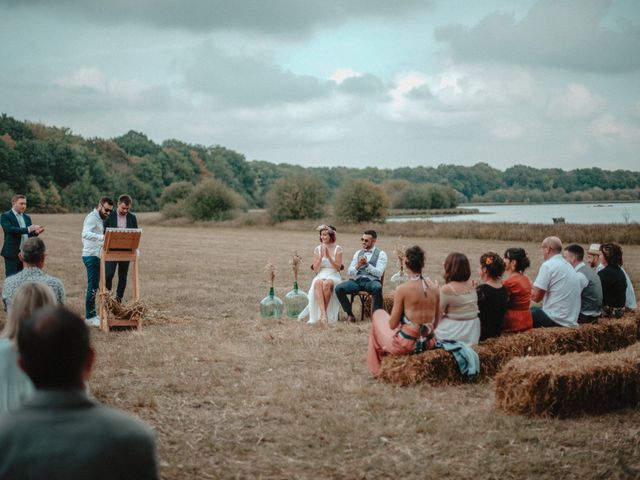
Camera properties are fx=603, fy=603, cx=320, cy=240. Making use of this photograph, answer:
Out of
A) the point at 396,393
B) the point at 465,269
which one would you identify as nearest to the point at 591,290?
the point at 465,269

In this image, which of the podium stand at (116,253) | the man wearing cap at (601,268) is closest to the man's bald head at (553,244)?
the man wearing cap at (601,268)

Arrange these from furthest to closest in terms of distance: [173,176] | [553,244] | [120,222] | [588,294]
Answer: [173,176]
[120,222]
[588,294]
[553,244]

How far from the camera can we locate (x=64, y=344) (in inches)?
82.7

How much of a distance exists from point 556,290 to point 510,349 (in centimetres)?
155

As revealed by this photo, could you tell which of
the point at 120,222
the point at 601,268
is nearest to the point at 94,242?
the point at 120,222

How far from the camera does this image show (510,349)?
737cm

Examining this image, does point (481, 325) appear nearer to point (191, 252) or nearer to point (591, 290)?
point (591, 290)

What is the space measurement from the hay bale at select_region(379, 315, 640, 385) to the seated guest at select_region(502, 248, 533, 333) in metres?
0.22

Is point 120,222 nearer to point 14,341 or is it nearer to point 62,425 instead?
point 14,341

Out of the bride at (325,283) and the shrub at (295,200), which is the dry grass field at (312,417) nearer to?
the bride at (325,283)

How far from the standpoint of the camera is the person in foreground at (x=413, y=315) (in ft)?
22.6

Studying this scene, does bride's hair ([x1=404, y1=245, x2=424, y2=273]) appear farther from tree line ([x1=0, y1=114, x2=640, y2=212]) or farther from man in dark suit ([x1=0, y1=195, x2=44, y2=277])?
tree line ([x1=0, y1=114, x2=640, y2=212])

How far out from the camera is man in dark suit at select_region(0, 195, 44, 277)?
9.73m

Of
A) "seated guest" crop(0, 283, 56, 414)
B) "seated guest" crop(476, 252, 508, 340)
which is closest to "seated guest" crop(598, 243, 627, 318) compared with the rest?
"seated guest" crop(476, 252, 508, 340)
